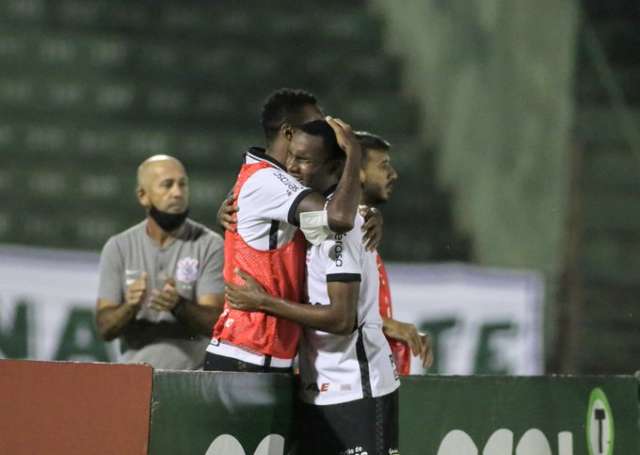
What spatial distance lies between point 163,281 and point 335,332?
1.67 meters

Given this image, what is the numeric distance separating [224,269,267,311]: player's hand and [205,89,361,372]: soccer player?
45 mm

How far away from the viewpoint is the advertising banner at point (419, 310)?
8.29 metres

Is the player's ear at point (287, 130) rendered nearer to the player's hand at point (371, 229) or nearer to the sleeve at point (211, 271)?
the player's hand at point (371, 229)

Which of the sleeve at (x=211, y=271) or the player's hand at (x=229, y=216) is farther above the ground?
the player's hand at (x=229, y=216)

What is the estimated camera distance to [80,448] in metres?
3.28

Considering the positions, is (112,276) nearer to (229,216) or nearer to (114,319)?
(114,319)

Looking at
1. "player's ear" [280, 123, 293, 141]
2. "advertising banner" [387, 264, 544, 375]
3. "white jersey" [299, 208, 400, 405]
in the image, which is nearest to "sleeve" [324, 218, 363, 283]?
"white jersey" [299, 208, 400, 405]

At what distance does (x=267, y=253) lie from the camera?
365 centimetres

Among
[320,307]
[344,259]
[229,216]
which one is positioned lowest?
[320,307]

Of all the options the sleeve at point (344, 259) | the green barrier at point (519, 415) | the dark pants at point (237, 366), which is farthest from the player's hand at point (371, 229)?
the green barrier at point (519, 415)

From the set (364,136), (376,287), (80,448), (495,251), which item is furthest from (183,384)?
(495,251)

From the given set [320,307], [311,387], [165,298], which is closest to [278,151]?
[320,307]

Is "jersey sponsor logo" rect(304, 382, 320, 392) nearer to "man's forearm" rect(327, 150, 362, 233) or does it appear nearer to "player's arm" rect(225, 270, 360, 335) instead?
"player's arm" rect(225, 270, 360, 335)

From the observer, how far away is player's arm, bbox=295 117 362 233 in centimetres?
346
